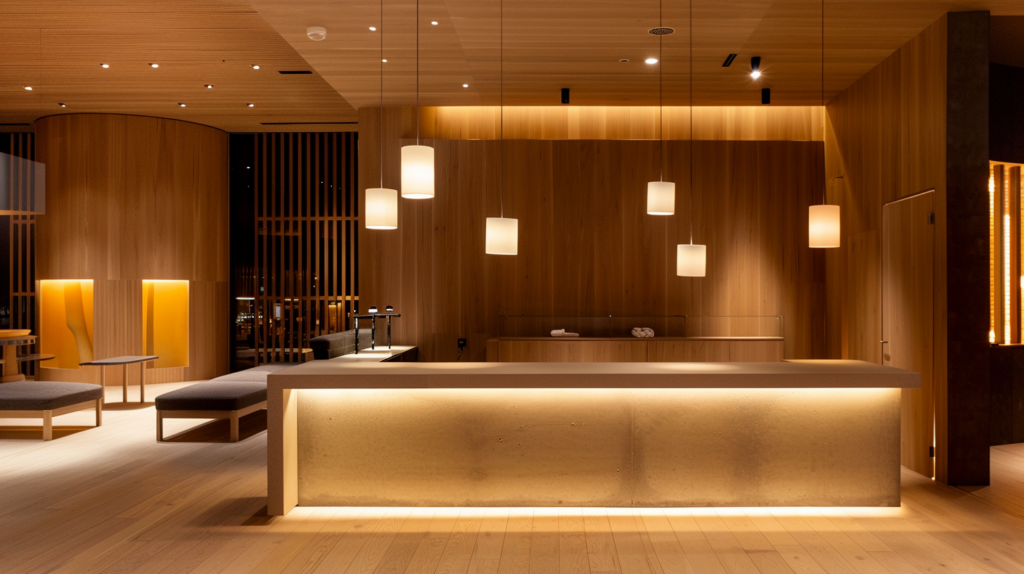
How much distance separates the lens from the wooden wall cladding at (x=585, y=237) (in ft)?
23.5

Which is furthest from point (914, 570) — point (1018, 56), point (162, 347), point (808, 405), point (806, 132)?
point (162, 347)

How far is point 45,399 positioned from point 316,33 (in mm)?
3991

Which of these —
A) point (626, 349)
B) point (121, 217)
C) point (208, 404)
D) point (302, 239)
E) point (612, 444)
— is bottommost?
point (208, 404)

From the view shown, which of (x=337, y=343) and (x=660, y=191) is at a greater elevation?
(x=660, y=191)

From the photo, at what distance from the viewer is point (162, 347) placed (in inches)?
377

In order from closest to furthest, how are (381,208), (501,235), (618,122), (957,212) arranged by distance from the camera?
1. (957,212)
2. (501,235)
3. (381,208)
4. (618,122)

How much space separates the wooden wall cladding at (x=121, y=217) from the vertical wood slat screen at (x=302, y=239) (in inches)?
35.8

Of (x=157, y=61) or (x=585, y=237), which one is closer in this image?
(x=157, y=61)

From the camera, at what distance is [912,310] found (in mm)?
5027

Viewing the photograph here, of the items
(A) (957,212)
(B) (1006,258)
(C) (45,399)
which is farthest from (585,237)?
(C) (45,399)

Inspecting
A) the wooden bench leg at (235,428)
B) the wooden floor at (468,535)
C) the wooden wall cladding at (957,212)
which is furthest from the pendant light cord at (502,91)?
the wooden floor at (468,535)

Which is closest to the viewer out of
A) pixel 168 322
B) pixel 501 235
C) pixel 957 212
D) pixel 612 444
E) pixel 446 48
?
pixel 612 444

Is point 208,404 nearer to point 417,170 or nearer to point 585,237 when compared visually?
point 417,170

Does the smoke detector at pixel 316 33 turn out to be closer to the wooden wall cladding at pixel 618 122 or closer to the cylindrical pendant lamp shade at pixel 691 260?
the wooden wall cladding at pixel 618 122
